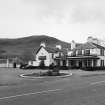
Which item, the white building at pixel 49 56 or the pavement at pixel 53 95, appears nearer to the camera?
the pavement at pixel 53 95

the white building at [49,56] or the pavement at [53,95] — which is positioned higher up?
the white building at [49,56]

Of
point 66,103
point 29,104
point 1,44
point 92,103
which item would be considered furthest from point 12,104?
point 1,44

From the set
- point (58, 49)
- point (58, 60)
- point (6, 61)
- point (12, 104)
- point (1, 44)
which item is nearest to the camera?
point (12, 104)

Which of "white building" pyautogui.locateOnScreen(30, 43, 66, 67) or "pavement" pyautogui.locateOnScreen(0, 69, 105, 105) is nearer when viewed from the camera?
"pavement" pyautogui.locateOnScreen(0, 69, 105, 105)

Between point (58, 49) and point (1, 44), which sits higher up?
point (1, 44)

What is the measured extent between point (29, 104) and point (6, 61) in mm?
64381

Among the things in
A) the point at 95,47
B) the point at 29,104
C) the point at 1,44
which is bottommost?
the point at 29,104

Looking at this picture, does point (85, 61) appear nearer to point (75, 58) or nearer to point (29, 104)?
point (75, 58)

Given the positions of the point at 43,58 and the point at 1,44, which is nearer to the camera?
the point at 43,58

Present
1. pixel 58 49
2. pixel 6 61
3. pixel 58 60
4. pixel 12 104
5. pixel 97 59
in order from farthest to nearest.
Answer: pixel 6 61, pixel 58 49, pixel 58 60, pixel 97 59, pixel 12 104

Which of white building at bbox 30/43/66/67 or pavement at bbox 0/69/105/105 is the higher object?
white building at bbox 30/43/66/67

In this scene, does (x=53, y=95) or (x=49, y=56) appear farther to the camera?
(x=49, y=56)

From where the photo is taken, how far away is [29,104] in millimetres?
8766

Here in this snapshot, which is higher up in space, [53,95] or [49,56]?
[49,56]
